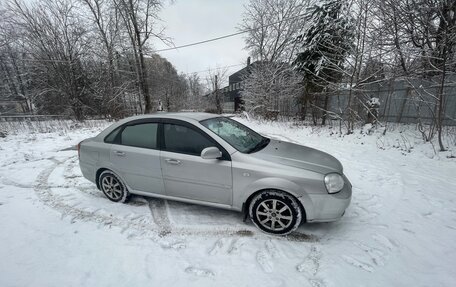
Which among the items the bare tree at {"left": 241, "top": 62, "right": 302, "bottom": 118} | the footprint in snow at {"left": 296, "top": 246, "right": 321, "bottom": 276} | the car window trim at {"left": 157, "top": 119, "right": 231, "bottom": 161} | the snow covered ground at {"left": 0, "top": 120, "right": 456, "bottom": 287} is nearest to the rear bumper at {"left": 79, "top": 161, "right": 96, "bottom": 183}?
the snow covered ground at {"left": 0, "top": 120, "right": 456, "bottom": 287}

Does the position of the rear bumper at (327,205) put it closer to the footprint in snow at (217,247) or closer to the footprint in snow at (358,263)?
the footprint in snow at (358,263)

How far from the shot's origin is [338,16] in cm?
1106

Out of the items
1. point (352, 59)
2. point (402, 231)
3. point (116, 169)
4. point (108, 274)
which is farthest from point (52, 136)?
point (352, 59)

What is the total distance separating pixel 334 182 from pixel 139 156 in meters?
2.74

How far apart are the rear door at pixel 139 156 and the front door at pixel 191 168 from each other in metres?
0.16

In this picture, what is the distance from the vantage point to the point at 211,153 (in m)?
2.64

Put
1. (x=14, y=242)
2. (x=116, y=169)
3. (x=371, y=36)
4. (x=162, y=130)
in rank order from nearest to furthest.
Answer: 1. (x=14, y=242)
2. (x=162, y=130)
3. (x=116, y=169)
4. (x=371, y=36)

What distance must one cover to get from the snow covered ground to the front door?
45 cm

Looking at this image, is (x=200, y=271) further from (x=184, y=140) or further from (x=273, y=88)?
(x=273, y=88)

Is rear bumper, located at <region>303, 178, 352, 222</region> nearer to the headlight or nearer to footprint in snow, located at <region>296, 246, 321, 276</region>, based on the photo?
the headlight

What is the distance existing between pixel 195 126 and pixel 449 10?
27.4 ft

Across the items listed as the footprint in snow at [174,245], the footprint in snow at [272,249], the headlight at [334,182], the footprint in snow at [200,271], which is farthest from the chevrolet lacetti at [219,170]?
the footprint in snow at [200,271]

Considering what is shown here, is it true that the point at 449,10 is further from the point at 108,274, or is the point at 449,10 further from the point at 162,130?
the point at 108,274

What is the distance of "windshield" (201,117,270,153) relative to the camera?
2959 millimetres
